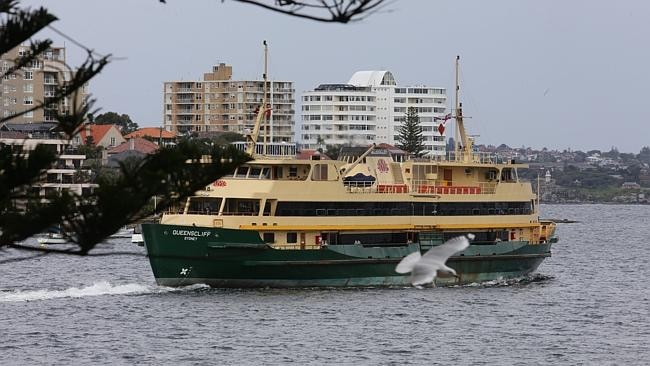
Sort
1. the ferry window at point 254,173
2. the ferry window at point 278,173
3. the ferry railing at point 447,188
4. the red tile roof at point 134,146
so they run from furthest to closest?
the red tile roof at point 134,146 < the ferry railing at point 447,188 < the ferry window at point 278,173 < the ferry window at point 254,173

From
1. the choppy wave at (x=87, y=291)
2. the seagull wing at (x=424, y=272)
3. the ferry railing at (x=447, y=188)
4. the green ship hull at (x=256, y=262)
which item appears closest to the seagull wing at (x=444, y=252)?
the seagull wing at (x=424, y=272)

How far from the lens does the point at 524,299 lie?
40.4 m

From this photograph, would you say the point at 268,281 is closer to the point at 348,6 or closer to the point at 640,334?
the point at 640,334

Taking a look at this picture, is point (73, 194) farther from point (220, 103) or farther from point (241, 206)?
point (220, 103)

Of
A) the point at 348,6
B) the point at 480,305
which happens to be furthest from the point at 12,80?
the point at 348,6

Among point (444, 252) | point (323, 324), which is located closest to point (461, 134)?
point (323, 324)

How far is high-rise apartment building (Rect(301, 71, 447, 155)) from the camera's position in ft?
466

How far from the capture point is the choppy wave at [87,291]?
39.6 m

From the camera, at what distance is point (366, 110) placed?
143 m

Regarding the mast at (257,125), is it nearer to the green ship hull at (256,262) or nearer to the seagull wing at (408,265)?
the green ship hull at (256,262)

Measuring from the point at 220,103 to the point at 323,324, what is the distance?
108199 millimetres

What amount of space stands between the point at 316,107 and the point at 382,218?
10169 cm

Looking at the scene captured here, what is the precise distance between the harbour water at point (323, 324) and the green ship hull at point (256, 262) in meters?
0.40

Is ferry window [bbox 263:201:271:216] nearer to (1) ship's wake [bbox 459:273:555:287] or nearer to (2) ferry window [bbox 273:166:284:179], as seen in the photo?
(2) ferry window [bbox 273:166:284:179]
